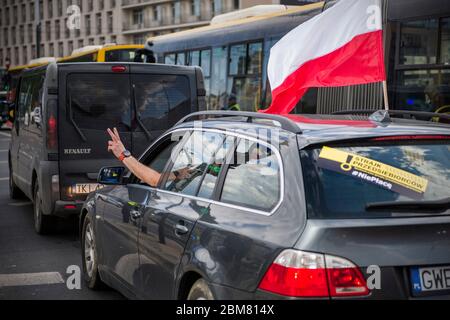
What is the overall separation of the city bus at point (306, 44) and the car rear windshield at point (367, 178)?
11.6 feet

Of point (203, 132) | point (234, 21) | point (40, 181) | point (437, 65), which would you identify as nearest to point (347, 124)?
point (203, 132)

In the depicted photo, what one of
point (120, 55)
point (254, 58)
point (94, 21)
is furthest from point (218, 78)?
point (94, 21)

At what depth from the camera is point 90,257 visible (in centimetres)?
695

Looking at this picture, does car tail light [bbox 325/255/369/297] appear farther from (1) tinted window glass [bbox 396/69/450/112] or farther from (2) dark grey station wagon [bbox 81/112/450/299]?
(1) tinted window glass [bbox 396/69/450/112]

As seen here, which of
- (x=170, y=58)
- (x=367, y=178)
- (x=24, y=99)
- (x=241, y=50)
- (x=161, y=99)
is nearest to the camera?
(x=367, y=178)

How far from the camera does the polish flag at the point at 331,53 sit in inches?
285

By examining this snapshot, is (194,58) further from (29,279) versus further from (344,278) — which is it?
(344,278)

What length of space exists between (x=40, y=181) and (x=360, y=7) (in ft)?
14.3

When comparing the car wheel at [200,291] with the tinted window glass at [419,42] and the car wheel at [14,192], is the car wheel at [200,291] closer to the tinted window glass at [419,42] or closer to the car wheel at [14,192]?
the tinted window glass at [419,42]

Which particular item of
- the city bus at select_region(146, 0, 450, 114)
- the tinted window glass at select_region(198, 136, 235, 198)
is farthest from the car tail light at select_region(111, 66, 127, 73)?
the tinted window glass at select_region(198, 136, 235, 198)

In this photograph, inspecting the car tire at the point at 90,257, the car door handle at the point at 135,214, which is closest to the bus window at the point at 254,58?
the car tire at the point at 90,257

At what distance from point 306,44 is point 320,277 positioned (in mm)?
4284

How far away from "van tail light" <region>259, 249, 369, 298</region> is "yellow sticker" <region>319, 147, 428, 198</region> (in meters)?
0.52

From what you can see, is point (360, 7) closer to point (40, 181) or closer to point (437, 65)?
point (437, 65)
